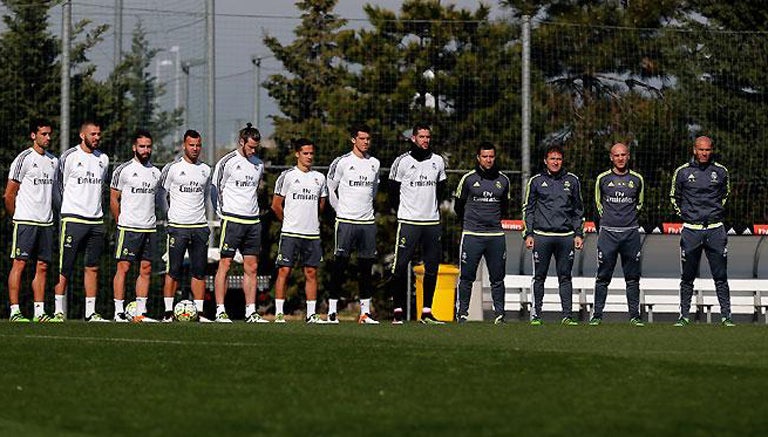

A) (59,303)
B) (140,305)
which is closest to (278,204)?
(140,305)

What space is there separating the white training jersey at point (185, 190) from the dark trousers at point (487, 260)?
2809 millimetres

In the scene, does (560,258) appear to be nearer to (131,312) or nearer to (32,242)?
(131,312)

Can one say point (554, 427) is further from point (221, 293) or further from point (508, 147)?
point (508, 147)

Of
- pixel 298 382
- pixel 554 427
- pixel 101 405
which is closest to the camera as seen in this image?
pixel 554 427

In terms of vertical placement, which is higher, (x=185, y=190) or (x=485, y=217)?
(x=185, y=190)

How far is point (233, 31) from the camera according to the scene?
23281 millimetres

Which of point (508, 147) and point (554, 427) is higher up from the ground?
point (508, 147)

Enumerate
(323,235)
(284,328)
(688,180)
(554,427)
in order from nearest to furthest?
(554,427) < (284,328) < (688,180) < (323,235)

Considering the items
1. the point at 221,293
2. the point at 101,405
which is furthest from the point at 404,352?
the point at 221,293

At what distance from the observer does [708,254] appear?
680 inches

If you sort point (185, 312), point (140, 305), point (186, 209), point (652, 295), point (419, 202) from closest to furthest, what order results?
point (419, 202) → point (186, 209) → point (140, 305) → point (185, 312) → point (652, 295)

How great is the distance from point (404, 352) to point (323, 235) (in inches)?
651

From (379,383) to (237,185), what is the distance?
788cm

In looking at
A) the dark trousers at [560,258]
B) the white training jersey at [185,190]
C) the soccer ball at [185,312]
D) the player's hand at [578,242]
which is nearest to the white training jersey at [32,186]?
the white training jersey at [185,190]
